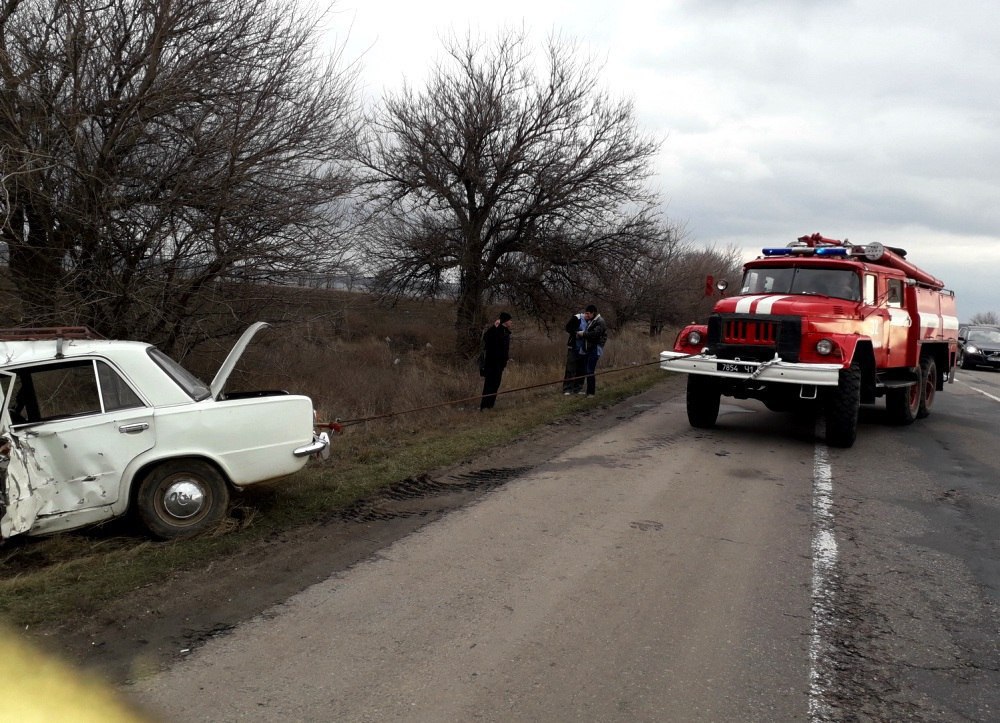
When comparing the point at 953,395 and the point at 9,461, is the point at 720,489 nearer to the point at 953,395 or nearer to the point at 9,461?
the point at 9,461

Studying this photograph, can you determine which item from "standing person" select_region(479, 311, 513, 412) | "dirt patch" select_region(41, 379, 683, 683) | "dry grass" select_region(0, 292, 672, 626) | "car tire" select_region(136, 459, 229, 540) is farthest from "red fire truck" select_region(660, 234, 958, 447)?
"car tire" select_region(136, 459, 229, 540)

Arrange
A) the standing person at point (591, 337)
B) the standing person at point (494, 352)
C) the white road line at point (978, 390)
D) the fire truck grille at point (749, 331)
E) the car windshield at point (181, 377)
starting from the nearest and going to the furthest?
the car windshield at point (181, 377) → the fire truck grille at point (749, 331) → the standing person at point (494, 352) → the standing person at point (591, 337) → the white road line at point (978, 390)

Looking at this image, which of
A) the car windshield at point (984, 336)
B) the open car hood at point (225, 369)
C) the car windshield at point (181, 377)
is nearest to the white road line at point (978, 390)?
the car windshield at point (984, 336)

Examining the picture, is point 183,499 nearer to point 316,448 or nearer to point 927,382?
point 316,448

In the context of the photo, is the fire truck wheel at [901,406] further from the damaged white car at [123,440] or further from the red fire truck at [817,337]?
the damaged white car at [123,440]

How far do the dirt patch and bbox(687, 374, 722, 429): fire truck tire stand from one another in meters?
3.85

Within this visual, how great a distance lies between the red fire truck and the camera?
1014cm

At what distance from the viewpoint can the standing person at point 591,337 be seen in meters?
14.5

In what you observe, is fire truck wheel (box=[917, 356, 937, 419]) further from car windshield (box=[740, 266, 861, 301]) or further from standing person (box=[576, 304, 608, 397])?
standing person (box=[576, 304, 608, 397])

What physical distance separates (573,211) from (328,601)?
63.9 ft

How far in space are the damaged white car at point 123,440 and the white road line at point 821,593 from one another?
154 inches

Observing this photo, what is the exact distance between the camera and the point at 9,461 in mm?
5293

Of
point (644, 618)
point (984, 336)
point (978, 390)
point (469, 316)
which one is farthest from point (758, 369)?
point (984, 336)

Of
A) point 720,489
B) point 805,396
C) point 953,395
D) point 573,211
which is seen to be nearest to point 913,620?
point 720,489
